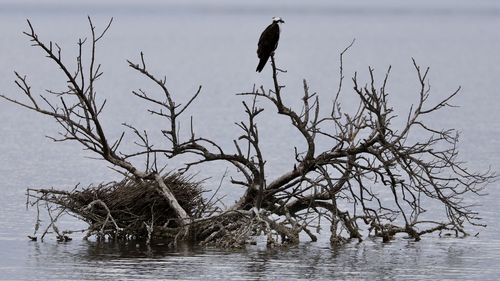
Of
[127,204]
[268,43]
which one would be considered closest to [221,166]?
[268,43]

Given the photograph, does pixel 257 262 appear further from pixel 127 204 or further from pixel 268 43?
pixel 268 43

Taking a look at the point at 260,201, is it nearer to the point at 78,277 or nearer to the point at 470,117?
the point at 78,277

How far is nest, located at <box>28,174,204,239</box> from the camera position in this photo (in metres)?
17.4

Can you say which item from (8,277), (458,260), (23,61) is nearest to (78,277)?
(8,277)

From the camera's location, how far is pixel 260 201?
16.9 meters

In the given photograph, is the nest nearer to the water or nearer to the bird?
the water

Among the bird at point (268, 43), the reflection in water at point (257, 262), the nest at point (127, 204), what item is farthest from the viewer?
the bird at point (268, 43)

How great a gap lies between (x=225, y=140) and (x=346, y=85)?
3266 centimetres

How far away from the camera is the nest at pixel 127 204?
17375 millimetres

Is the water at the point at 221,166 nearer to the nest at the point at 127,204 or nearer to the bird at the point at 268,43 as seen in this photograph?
the nest at the point at 127,204

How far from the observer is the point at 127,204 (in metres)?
Result: 17.4

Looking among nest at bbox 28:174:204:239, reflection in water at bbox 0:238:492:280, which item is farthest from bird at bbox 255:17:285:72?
reflection in water at bbox 0:238:492:280

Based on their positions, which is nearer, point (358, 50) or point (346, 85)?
point (346, 85)

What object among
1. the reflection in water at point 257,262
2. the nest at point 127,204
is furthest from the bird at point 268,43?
the reflection in water at point 257,262
